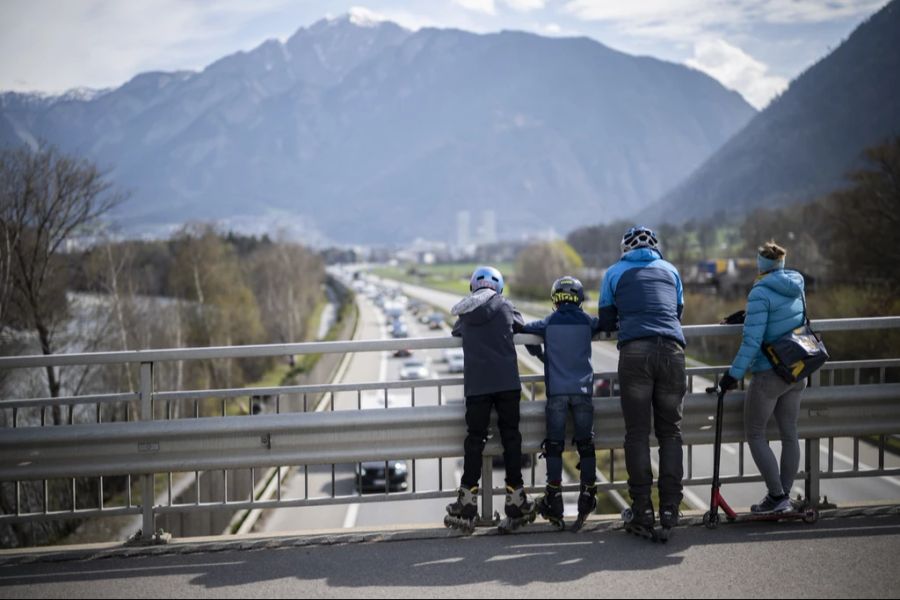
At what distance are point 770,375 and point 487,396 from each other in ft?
7.84

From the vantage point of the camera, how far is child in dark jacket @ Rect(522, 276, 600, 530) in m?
6.29

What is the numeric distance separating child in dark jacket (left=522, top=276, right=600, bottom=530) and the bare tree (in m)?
26.8

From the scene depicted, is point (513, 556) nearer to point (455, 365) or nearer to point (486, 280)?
point (486, 280)

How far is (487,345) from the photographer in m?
6.34

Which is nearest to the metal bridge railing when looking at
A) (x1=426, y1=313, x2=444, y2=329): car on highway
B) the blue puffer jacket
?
the blue puffer jacket

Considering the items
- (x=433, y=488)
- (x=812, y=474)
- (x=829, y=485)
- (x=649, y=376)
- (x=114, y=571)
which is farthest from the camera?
(x=433, y=488)

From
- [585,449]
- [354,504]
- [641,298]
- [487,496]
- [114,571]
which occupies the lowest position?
[354,504]

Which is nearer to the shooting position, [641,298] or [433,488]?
[641,298]

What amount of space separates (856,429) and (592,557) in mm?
2942

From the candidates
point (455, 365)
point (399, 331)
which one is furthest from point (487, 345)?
point (399, 331)

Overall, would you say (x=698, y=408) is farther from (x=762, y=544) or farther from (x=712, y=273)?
(x=712, y=273)

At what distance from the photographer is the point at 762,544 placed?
19.3 ft

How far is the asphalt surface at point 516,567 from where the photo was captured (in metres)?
5.04

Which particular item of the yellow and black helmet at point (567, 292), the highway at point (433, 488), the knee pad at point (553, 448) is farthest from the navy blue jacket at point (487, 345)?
the highway at point (433, 488)
